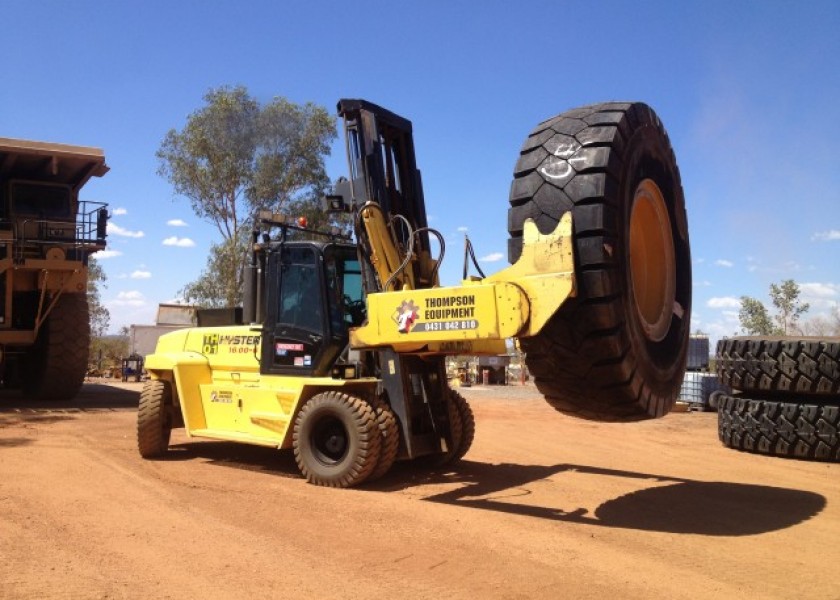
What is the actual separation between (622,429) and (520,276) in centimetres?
848

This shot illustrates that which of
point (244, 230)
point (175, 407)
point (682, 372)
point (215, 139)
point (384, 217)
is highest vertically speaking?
point (215, 139)

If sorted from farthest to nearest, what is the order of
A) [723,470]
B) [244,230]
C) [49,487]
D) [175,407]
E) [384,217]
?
[244,230]
[175,407]
[723,470]
[384,217]
[49,487]

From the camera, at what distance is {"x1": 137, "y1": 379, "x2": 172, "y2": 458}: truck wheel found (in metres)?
9.38

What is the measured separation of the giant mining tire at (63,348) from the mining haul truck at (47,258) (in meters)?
0.02

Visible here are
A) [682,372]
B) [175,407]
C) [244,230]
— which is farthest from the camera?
[244,230]

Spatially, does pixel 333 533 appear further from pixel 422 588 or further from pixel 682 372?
pixel 682 372

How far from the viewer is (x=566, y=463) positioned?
9234mm

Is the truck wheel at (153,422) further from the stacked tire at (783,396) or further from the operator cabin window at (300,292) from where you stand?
the stacked tire at (783,396)

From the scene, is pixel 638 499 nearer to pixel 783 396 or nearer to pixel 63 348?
pixel 783 396

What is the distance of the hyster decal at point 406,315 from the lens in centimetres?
658

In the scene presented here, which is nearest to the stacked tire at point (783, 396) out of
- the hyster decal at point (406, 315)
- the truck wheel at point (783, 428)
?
the truck wheel at point (783, 428)

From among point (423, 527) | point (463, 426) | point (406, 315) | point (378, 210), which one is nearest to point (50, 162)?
point (378, 210)

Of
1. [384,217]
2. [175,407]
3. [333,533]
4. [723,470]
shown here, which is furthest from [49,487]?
[723,470]

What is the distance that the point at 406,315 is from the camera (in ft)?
21.8
